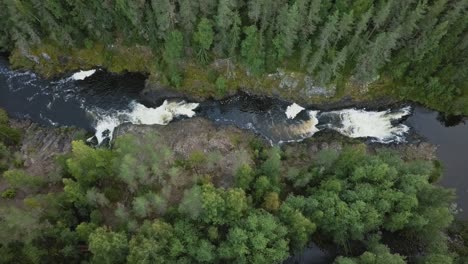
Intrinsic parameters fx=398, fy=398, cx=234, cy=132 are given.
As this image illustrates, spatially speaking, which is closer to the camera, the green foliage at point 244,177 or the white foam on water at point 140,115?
the green foliage at point 244,177

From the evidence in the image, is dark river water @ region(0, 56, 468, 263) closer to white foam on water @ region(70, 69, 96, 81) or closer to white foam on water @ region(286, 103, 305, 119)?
white foam on water @ region(286, 103, 305, 119)

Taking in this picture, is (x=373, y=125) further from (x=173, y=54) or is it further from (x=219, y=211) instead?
(x=173, y=54)

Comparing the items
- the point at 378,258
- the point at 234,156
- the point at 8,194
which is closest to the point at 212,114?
the point at 234,156

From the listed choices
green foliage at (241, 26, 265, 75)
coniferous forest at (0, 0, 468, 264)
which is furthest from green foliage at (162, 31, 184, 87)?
green foliage at (241, 26, 265, 75)

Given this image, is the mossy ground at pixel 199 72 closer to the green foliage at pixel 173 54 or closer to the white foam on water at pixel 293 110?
the white foam on water at pixel 293 110

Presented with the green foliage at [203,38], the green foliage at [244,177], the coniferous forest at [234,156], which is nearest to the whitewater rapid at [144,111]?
the coniferous forest at [234,156]

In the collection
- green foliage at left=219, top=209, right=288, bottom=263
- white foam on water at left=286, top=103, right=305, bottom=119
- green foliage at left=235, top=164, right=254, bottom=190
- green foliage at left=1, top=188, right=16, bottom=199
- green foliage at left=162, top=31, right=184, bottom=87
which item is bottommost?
green foliage at left=1, top=188, right=16, bottom=199
